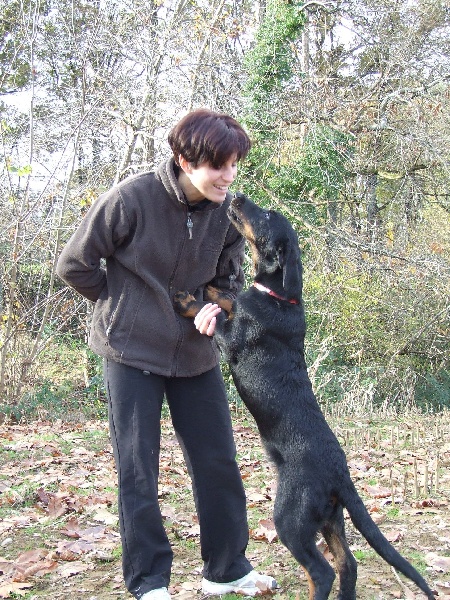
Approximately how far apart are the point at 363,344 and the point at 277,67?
590 cm

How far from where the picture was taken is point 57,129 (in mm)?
10953

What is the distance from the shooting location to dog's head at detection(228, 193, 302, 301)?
3.66 metres

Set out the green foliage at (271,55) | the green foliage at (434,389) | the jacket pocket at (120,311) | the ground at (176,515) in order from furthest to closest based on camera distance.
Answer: the green foliage at (271,55) → the green foliage at (434,389) → the ground at (176,515) → the jacket pocket at (120,311)

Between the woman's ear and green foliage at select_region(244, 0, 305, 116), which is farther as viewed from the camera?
green foliage at select_region(244, 0, 305, 116)

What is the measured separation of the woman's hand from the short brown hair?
687 mm

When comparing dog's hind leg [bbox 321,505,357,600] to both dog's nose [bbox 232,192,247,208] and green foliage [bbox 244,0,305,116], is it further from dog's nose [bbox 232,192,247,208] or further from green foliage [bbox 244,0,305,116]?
green foliage [bbox 244,0,305,116]

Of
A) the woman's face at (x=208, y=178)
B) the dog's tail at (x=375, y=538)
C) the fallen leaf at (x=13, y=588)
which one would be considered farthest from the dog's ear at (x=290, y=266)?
the fallen leaf at (x=13, y=588)

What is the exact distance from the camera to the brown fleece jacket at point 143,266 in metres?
3.27

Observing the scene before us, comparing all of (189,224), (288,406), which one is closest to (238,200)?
(189,224)

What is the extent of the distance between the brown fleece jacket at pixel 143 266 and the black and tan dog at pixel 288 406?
149 millimetres

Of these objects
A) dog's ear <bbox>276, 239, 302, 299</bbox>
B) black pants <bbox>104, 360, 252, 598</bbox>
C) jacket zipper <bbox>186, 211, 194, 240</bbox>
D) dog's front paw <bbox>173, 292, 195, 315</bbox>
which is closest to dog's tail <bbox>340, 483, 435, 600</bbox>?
black pants <bbox>104, 360, 252, 598</bbox>

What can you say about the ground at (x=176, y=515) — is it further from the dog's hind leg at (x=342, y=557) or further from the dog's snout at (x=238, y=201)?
the dog's snout at (x=238, y=201)

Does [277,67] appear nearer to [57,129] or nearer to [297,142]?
[297,142]

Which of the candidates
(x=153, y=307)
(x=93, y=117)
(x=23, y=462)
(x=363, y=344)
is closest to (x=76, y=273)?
(x=153, y=307)
